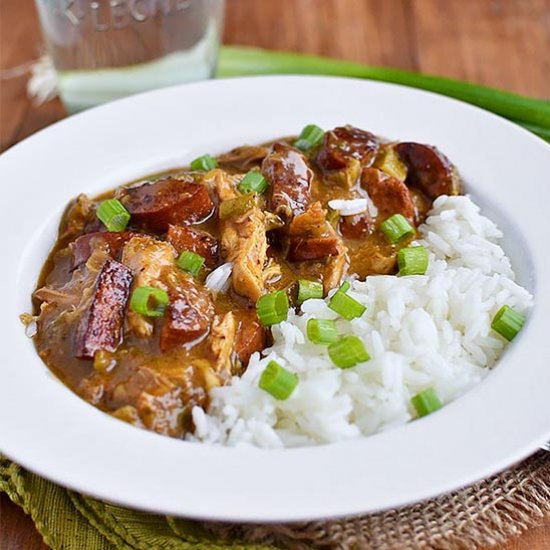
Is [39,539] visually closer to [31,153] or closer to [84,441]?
[84,441]

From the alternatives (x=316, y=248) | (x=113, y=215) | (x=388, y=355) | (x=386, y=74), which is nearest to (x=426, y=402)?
(x=388, y=355)

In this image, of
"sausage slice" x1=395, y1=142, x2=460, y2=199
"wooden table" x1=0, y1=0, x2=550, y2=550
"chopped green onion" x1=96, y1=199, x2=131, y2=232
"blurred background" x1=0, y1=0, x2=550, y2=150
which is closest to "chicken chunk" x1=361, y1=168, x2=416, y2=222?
"sausage slice" x1=395, y1=142, x2=460, y2=199

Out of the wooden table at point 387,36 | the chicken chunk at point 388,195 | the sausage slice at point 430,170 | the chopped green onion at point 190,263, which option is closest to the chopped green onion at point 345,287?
the chicken chunk at point 388,195

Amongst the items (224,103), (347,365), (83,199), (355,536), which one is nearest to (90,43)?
(224,103)

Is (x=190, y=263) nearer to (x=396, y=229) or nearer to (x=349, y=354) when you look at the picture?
(x=349, y=354)

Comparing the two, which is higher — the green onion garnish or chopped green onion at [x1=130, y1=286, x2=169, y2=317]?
chopped green onion at [x1=130, y1=286, x2=169, y2=317]

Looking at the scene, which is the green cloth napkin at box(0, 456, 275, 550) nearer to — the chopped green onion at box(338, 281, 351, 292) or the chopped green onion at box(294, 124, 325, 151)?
Answer: the chopped green onion at box(338, 281, 351, 292)

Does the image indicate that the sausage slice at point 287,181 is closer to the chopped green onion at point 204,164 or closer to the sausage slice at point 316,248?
the sausage slice at point 316,248
